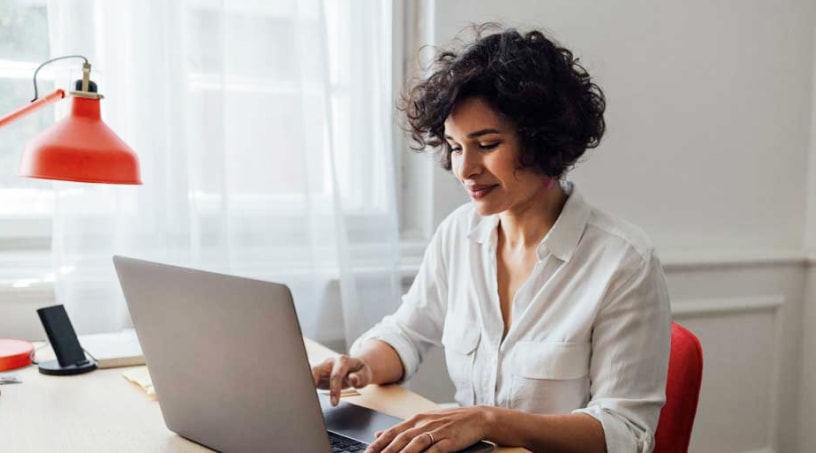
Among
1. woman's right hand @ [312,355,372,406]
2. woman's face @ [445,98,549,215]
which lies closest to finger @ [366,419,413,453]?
woman's right hand @ [312,355,372,406]

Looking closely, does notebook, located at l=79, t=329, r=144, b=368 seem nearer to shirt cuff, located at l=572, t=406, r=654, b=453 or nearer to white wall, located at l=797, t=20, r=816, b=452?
shirt cuff, located at l=572, t=406, r=654, b=453

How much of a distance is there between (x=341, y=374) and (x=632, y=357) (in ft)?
1.47

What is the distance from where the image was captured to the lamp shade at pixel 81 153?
121 cm

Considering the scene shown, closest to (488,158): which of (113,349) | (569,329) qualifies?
(569,329)

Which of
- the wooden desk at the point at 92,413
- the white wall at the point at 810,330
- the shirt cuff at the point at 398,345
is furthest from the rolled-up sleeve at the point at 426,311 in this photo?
the white wall at the point at 810,330

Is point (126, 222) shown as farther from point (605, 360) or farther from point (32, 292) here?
point (605, 360)

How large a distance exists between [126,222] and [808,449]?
89.1 inches

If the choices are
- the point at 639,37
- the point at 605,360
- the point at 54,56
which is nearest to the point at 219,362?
the point at 605,360

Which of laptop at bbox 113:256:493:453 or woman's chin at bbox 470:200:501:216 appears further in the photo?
woman's chin at bbox 470:200:501:216

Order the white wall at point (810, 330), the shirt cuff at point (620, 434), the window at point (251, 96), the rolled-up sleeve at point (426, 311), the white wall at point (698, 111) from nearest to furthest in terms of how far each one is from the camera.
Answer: the shirt cuff at point (620, 434)
the rolled-up sleeve at point (426, 311)
the window at point (251, 96)
the white wall at point (698, 111)
the white wall at point (810, 330)

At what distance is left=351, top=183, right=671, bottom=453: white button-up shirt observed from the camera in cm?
122

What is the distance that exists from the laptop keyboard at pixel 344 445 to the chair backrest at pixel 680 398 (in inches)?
21.7

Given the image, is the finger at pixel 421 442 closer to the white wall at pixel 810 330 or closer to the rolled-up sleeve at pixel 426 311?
the rolled-up sleeve at pixel 426 311

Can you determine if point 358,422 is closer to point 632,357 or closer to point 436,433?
point 436,433
